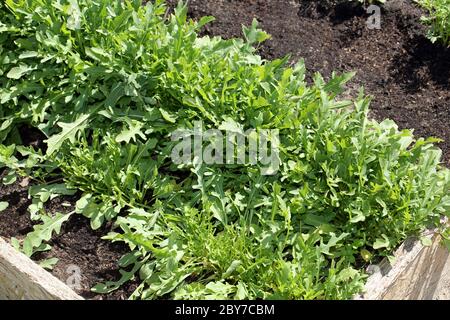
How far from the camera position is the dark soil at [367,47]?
16.1 feet

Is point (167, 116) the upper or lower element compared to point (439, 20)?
lower

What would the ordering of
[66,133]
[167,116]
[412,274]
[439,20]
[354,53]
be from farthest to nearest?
1. [354,53]
2. [439,20]
3. [66,133]
4. [167,116]
5. [412,274]

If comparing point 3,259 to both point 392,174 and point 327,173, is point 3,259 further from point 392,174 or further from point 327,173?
point 392,174

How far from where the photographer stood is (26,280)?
150 inches

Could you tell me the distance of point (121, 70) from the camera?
14.3ft

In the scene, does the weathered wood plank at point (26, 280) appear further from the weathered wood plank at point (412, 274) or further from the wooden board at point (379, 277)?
the weathered wood plank at point (412, 274)

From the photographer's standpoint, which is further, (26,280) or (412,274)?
(412,274)

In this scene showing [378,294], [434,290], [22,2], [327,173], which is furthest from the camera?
[22,2]

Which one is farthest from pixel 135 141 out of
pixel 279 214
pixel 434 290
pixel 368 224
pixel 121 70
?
pixel 434 290

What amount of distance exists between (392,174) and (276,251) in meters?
0.66

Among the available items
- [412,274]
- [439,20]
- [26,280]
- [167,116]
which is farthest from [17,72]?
[439,20]

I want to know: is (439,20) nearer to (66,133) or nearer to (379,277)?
(379,277)

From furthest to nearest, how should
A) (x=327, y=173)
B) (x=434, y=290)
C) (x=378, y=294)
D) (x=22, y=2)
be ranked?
(x=22, y=2), (x=434, y=290), (x=327, y=173), (x=378, y=294)

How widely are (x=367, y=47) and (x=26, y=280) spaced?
8.77 feet
